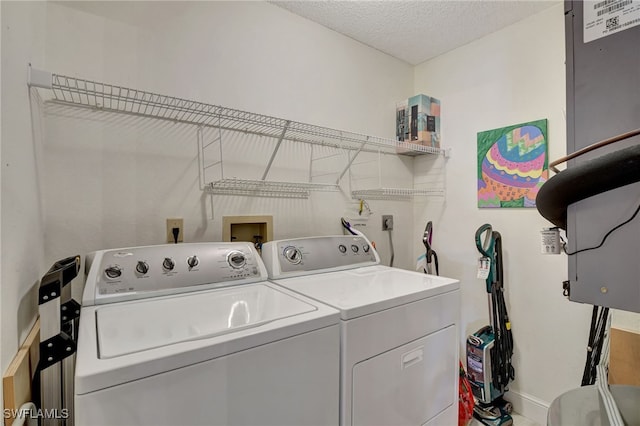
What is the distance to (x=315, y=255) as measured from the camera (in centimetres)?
165

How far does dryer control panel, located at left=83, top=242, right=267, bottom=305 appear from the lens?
1.11 m

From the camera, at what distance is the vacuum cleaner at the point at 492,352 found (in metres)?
1.95

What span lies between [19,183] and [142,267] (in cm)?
46

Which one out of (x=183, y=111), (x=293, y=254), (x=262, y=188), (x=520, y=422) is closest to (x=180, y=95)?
(x=183, y=111)

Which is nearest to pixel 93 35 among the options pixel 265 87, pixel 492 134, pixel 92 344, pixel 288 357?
pixel 265 87

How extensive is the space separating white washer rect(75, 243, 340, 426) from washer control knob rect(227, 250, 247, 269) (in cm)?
8

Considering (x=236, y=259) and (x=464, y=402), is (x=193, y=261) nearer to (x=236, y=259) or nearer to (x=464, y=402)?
(x=236, y=259)

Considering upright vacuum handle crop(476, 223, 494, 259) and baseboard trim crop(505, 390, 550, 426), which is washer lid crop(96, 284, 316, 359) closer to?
upright vacuum handle crop(476, 223, 494, 259)

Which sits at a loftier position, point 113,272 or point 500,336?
point 113,272

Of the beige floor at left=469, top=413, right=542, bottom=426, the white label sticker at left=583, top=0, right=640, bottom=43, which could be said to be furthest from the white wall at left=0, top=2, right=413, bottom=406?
the beige floor at left=469, top=413, right=542, bottom=426

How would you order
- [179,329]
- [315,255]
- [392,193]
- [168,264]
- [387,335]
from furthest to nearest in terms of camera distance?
[392,193] < [315,255] < [168,264] < [387,335] < [179,329]

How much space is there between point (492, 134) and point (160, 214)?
7.29 ft

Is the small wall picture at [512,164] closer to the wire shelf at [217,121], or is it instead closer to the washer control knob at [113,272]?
the wire shelf at [217,121]

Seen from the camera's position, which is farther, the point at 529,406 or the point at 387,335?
the point at 529,406
